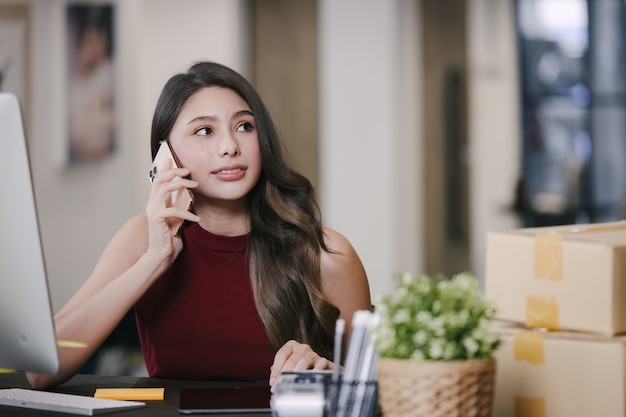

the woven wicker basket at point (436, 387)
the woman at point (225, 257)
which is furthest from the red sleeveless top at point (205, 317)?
the woven wicker basket at point (436, 387)

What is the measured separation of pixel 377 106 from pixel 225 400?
479 centimetres

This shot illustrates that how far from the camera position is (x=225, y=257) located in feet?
7.41

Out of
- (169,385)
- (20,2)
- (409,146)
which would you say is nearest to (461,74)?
(409,146)

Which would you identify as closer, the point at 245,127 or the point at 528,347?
the point at 528,347

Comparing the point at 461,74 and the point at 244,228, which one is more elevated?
the point at 461,74

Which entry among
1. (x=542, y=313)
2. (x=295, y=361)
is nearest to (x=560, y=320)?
(x=542, y=313)

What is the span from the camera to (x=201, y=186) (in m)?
2.17

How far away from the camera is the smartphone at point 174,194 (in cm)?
212

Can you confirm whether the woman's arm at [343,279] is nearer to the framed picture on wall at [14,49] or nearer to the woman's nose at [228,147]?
the woman's nose at [228,147]

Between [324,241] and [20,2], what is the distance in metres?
3.51

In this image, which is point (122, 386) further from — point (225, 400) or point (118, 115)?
point (118, 115)

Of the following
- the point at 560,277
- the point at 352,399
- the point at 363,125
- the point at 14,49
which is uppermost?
the point at 14,49

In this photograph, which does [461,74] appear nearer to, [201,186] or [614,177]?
[614,177]

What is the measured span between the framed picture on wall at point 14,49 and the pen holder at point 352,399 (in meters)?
4.15
